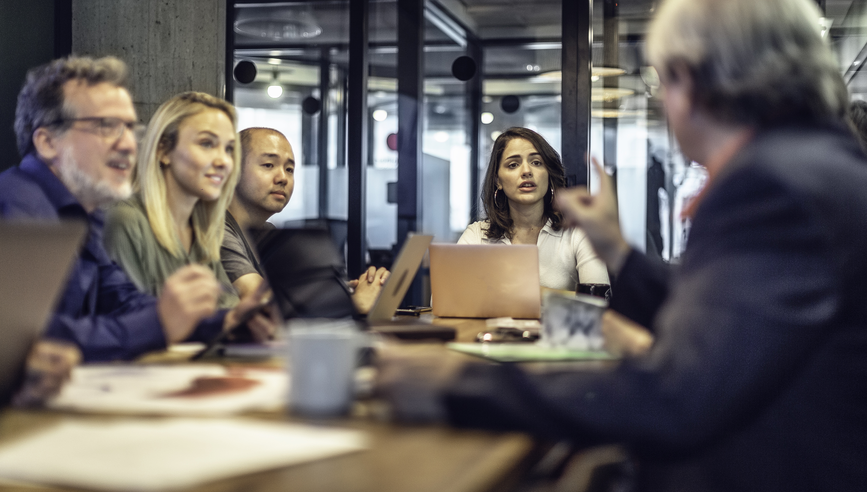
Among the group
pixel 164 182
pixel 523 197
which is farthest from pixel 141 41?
pixel 523 197

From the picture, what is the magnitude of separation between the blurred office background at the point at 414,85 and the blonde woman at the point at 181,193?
83.4 inches

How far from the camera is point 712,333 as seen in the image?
895 mm

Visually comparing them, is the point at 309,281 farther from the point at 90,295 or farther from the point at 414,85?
the point at 414,85

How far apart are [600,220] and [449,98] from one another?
4.44 m

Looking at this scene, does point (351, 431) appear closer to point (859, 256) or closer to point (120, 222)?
point (859, 256)

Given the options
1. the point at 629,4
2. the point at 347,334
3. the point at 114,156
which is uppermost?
the point at 629,4

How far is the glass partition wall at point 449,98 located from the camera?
537 centimetres

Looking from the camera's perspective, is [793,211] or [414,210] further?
[414,210]

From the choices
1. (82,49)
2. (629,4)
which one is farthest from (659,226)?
(82,49)

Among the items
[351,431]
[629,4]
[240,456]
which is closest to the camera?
[240,456]

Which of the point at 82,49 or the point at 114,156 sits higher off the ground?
the point at 82,49

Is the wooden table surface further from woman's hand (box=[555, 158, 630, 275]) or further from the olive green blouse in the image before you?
the olive green blouse

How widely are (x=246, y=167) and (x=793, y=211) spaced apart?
3214 mm

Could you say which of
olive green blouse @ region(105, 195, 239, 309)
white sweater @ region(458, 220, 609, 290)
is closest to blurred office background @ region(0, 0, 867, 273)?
white sweater @ region(458, 220, 609, 290)
